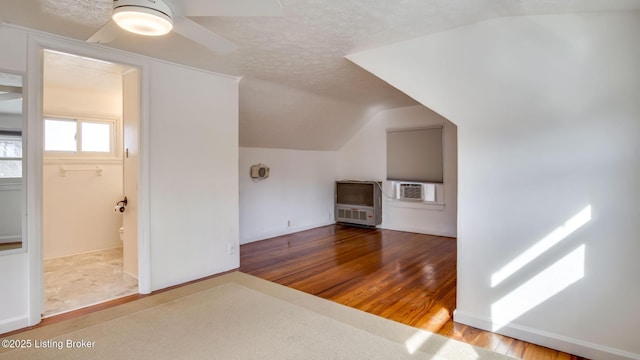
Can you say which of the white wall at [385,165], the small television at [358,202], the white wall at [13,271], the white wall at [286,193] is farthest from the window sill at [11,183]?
the white wall at [385,165]

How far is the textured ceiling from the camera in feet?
6.88

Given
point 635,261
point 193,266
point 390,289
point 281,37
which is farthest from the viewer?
point 193,266

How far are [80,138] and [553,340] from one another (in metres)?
5.96

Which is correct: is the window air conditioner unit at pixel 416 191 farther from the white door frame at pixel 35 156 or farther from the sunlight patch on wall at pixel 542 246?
the white door frame at pixel 35 156

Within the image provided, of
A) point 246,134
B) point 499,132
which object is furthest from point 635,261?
point 246,134

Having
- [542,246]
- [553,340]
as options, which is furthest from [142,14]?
[553,340]

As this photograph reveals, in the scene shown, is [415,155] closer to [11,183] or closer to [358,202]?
[358,202]

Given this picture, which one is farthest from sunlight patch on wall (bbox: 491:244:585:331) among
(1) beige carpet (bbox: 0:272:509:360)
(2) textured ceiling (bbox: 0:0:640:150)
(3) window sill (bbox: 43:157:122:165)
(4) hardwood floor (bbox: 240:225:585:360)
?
(3) window sill (bbox: 43:157:122:165)

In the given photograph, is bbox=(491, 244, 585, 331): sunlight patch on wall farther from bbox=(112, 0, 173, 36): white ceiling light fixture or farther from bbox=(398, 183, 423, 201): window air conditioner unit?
bbox=(398, 183, 423, 201): window air conditioner unit

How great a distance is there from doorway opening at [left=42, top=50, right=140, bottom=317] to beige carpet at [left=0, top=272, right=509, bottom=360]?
667 mm

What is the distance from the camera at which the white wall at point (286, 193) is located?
5328 millimetres

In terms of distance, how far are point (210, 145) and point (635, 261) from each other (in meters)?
3.72

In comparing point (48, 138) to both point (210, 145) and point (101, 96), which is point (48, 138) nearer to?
point (101, 96)

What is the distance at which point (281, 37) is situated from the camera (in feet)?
8.73
